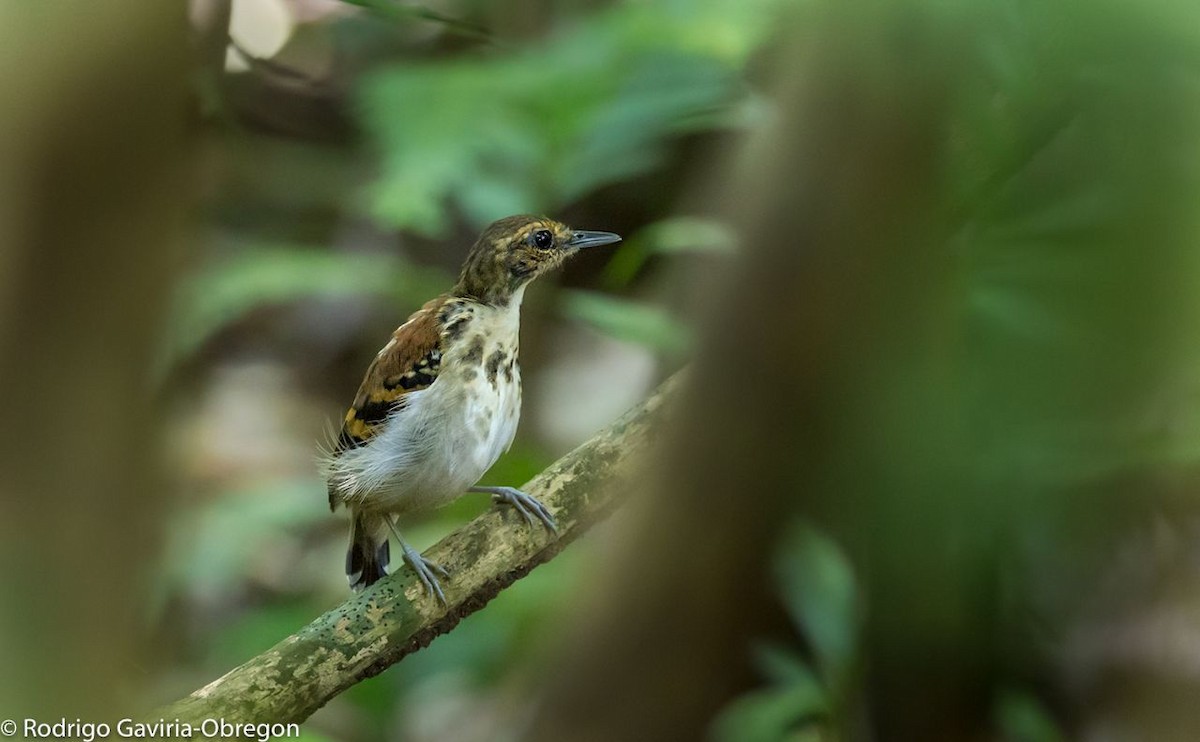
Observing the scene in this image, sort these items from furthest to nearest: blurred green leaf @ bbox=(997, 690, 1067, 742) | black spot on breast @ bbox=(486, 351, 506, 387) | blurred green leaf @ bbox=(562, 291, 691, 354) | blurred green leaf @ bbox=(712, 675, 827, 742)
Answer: blurred green leaf @ bbox=(997, 690, 1067, 742) → blurred green leaf @ bbox=(712, 675, 827, 742) → blurred green leaf @ bbox=(562, 291, 691, 354) → black spot on breast @ bbox=(486, 351, 506, 387)

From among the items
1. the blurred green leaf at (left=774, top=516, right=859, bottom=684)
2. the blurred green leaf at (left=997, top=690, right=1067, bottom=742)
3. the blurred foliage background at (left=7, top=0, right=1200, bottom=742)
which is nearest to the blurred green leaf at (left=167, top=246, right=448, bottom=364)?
the blurred foliage background at (left=7, top=0, right=1200, bottom=742)

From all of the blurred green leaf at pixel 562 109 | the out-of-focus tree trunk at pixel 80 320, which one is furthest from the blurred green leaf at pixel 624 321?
the out-of-focus tree trunk at pixel 80 320

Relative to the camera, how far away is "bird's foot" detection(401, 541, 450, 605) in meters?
0.81

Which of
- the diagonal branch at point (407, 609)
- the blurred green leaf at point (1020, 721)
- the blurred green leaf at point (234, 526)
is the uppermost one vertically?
the blurred green leaf at point (234, 526)

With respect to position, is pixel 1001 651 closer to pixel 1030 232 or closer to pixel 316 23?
pixel 1030 232

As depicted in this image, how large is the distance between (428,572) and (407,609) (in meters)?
0.03

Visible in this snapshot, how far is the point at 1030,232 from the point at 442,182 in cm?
63

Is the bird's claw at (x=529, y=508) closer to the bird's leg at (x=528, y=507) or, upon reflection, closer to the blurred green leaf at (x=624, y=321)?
the bird's leg at (x=528, y=507)

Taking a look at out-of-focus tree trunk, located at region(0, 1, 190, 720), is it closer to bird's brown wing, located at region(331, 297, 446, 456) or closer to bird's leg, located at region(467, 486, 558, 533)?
bird's brown wing, located at region(331, 297, 446, 456)

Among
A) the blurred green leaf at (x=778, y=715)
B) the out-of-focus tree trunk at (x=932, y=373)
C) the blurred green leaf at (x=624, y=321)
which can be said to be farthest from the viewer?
the blurred green leaf at (x=778, y=715)

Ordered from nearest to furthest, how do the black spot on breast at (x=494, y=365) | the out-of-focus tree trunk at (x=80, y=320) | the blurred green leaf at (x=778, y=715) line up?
the out-of-focus tree trunk at (x=80, y=320)
the black spot on breast at (x=494, y=365)
the blurred green leaf at (x=778, y=715)

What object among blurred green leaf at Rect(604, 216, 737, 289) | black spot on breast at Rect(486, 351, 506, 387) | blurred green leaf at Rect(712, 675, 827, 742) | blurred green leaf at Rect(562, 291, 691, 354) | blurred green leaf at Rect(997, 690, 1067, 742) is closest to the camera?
black spot on breast at Rect(486, 351, 506, 387)

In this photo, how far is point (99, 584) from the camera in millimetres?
803

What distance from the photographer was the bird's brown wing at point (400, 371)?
0.86 metres
